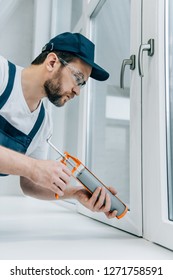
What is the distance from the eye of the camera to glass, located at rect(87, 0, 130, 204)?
4.63 feet

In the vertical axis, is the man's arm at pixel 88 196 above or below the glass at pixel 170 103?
below

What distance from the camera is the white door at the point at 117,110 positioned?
1.12m

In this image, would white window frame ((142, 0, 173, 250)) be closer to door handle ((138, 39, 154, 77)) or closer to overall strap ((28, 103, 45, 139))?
door handle ((138, 39, 154, 77))

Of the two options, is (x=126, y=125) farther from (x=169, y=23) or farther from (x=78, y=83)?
(x=169, y=23)

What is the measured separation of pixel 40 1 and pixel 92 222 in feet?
8.15

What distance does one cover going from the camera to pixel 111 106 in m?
1.59

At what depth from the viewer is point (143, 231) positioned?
106 cm

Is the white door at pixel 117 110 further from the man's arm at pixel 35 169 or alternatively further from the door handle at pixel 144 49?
the man's arm at pixel 35 169

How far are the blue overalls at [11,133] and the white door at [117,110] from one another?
40 centimetres

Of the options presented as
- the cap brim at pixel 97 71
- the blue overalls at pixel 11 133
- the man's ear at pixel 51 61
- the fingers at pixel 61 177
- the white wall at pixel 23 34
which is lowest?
the fingers at pixel 61 177

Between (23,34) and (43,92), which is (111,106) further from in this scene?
(23,34)

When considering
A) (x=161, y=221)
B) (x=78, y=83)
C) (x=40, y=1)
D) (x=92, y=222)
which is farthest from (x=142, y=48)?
(x=40, y=1)

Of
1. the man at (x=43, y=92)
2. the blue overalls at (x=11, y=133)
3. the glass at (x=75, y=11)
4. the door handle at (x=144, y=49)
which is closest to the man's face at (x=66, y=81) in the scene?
the man at (x=43, y=92)

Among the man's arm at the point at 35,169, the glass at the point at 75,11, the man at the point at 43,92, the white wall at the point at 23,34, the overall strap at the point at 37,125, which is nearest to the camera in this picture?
the man's arm at the point at 35,169
